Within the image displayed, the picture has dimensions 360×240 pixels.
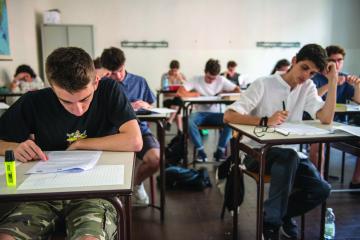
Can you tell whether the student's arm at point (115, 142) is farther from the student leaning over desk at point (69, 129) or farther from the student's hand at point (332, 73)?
the student's hand at point (332, 73)

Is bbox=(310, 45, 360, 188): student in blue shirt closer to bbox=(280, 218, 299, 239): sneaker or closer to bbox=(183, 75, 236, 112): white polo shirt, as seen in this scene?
bbox=(280, 218, 299, 239): sneaker

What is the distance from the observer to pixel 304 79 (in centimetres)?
199

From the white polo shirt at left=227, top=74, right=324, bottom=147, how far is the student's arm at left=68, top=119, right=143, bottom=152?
0.78 metres

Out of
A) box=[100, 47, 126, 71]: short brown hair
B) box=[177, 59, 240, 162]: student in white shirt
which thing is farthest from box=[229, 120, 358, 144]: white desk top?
box=[177, 59, 240, 162]: student in white shirt

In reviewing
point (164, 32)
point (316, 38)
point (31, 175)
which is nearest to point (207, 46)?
point (164, 32)

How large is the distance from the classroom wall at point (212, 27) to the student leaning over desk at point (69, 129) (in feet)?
19.1

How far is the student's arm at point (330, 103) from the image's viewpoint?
2.00 metres

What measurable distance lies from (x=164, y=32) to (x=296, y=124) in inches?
222

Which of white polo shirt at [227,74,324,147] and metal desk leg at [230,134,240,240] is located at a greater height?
white polo shirt at [227,74,324,147]

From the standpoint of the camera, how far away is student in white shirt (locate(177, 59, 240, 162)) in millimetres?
3662

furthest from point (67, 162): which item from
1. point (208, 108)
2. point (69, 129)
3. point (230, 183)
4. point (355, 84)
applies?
point (208, 108)

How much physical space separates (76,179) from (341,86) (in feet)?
9.82

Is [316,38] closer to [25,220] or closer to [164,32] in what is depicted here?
[164,32]

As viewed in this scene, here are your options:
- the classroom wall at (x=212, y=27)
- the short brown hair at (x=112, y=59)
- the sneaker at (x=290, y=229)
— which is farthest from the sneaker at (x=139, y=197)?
the classroom wall at (x=212, y=27)
